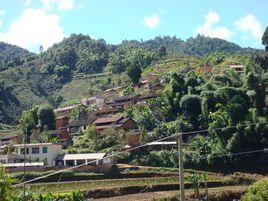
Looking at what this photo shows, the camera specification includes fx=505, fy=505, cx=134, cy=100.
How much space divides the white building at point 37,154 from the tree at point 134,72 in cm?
2786

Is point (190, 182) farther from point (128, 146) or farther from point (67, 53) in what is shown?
point (67, 53)

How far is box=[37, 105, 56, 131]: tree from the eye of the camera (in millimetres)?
69500

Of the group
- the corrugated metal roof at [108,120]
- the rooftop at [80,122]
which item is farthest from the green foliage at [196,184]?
the rooftop at [80,122]

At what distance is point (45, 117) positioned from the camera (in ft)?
230

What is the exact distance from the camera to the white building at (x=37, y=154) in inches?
2136

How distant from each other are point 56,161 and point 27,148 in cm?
369

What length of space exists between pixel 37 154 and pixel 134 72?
30213mm

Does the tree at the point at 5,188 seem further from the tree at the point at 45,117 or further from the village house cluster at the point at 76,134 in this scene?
the tree at the point at 45,117

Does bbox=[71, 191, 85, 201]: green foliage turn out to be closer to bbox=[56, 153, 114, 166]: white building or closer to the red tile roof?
bbox=[56, 153, 114, 166]: white building

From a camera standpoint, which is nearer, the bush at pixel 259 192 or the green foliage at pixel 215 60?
the bush at pixel 259 192

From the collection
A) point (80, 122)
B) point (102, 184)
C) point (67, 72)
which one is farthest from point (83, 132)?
point (67, 72)

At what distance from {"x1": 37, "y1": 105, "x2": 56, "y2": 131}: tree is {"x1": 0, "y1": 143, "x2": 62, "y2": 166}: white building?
1321cm

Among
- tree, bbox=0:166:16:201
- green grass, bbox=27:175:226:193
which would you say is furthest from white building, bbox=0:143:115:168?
tree, bbox=0:166:16:201

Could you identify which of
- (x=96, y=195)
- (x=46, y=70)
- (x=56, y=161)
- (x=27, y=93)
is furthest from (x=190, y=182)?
(x=46, y=70)
